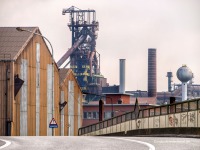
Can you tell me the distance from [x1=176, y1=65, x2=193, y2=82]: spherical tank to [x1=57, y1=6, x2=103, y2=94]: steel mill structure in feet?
76.8

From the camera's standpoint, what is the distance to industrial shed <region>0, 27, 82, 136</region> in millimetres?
68562

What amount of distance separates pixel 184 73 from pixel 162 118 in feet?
457

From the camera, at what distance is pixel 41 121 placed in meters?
76.7

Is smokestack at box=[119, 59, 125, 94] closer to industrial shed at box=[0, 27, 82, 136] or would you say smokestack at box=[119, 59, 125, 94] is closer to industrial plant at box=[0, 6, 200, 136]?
industrial plant at box=[0, 6, 200, 136]

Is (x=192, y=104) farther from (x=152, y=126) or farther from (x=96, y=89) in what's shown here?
(x=96, y=89)

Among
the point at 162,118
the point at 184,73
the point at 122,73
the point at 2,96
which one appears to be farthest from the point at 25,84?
the point at 184,73

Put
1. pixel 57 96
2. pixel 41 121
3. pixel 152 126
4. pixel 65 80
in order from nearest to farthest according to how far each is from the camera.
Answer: pixel 152 126 < pixel 41 121 < pixel 57 96 < pixel 65 80

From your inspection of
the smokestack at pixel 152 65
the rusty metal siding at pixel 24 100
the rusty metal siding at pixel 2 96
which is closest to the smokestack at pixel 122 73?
the smokestack at pixel 152 65

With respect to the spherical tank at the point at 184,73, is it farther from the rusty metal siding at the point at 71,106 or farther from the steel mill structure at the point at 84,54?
the rusty metal siding at the point at 71,106

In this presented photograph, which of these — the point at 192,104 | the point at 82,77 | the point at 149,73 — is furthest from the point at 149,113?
the point at 82,77

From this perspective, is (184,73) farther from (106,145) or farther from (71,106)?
(106,145)

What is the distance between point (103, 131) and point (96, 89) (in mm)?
110273

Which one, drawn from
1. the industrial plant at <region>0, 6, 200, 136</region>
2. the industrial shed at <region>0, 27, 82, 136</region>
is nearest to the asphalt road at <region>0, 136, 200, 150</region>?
the industrial plant at <region>0, 6, 200, 136</region>

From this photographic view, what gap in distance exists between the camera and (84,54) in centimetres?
17425
